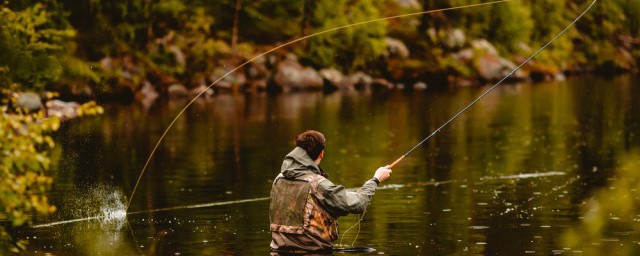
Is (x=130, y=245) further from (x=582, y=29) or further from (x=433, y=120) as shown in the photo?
(x=582, y=29)

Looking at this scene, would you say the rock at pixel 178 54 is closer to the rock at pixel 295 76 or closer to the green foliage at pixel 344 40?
the rock at pixel 295 76

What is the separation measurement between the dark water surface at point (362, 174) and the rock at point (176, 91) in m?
10.4

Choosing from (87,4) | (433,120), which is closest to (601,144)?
(433,120)

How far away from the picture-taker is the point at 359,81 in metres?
78.9

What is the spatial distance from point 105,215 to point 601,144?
18.2m

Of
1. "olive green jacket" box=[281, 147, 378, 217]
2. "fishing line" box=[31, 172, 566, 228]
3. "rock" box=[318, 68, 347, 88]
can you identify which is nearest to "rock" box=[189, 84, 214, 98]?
"rock" box=[318, 68, 347, 88]

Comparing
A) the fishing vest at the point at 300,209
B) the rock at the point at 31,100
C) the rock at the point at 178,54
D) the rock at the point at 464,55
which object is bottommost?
the fishing vest at the point at 300,209

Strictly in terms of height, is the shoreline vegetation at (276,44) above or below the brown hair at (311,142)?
above

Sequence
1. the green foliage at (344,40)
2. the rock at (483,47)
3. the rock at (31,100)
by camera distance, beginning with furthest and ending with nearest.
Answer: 1. the rock at (483,47)
2. the green foliage at (344,40)
3. the rock at (31,100)

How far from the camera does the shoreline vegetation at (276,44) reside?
182 feet

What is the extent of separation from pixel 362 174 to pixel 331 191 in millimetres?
13809

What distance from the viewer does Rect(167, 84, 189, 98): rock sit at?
214 ft

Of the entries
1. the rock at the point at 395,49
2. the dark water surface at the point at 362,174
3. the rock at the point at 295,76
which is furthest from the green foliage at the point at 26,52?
the rock at the point at 395,49

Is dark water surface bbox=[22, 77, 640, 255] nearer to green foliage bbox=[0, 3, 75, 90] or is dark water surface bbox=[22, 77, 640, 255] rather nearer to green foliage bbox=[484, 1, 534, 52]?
green foliage bbox=[0, 3, 75, 90]
